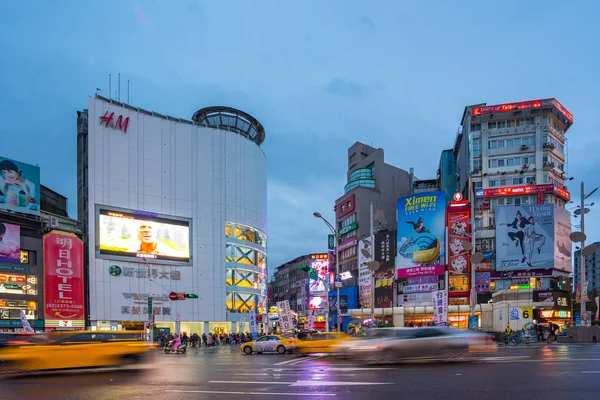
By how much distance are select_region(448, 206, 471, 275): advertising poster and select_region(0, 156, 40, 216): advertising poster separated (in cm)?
5497

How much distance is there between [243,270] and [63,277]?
2587 cm

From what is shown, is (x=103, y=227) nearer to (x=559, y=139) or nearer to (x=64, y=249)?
(x=64, y=249)

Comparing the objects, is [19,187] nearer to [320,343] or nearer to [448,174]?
[320,343]

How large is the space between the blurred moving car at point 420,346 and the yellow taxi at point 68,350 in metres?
7.86

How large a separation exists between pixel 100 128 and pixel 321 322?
5244 centimetres

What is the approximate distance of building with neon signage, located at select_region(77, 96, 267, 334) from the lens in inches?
2773

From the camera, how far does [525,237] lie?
260 ft

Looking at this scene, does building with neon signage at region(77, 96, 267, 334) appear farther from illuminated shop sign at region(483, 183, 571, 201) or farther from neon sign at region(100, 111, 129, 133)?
illuminated shop sign at region(483, 183, 571, 201)

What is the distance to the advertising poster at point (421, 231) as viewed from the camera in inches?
3364

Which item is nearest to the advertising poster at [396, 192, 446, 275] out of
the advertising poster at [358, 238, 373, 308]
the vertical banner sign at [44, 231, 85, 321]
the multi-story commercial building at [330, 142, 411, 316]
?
the advertising poster at [358, 238, 373, 308]

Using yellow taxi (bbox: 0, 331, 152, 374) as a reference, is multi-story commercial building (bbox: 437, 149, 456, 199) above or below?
above

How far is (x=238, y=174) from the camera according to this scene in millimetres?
83625

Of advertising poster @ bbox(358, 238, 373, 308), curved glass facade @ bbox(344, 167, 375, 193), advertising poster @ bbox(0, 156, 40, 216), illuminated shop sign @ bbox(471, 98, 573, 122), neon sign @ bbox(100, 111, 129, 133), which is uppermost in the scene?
illuminated shop sign @ bbox(471, 98, 573, 122)

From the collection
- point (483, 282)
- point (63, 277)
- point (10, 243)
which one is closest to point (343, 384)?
point (10, 243)
